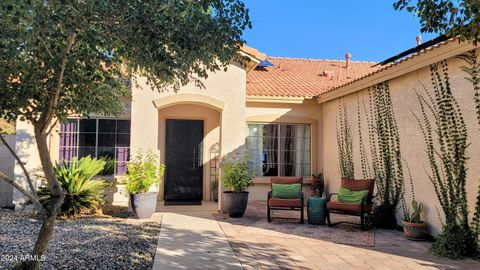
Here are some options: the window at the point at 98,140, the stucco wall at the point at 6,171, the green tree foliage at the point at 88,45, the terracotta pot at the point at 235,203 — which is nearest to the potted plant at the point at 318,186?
the terracotta pot at the point at 235,203

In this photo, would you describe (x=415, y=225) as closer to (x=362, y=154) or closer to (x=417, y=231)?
(x=417, y=231)

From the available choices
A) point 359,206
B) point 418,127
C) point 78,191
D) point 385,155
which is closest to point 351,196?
point 359,206

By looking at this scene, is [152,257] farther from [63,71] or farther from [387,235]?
[387,235]

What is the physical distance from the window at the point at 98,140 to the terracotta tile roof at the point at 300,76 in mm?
4628

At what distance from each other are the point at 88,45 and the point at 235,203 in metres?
6.47

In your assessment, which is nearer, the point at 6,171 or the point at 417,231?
the point at 417,231

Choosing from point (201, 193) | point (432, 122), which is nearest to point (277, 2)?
point (432, 122)

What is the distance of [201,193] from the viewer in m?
12.7

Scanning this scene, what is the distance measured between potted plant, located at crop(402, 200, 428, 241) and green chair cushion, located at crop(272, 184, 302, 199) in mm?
2688

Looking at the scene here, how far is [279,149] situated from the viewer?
504 inches

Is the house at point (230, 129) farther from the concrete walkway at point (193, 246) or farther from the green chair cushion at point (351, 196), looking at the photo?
the concrete walkway at point (193, 246)

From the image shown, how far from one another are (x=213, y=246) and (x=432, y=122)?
5.23 metres

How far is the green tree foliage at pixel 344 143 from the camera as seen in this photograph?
10852 mm

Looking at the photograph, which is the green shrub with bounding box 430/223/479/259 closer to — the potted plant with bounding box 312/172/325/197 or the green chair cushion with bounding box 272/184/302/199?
the green chair cushion with bounding box 272/184/302/199
